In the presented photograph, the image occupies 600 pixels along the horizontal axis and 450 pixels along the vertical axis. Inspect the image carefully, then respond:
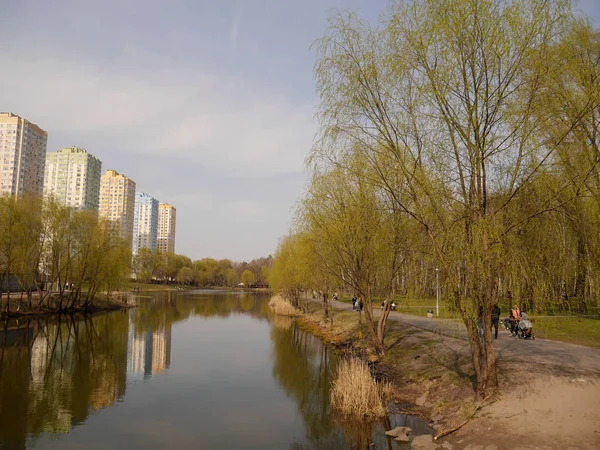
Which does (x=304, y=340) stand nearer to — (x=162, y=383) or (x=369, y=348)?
(x=369, y=348)

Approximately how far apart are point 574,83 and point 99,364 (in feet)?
70.9

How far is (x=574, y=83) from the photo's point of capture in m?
10.7

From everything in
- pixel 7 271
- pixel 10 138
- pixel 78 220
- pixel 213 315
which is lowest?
pixel 213 315

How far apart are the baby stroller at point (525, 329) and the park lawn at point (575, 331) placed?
16.9 inches

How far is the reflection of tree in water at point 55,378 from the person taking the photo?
39.3ft

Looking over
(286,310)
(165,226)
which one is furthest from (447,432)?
(165,226)

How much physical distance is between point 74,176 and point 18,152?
19.7 m

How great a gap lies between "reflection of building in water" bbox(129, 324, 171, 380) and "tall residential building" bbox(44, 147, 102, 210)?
87.3 meters

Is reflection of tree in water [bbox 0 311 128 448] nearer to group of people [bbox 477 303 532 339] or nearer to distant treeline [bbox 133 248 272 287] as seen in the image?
group of people [bbox 477 303 532 339]

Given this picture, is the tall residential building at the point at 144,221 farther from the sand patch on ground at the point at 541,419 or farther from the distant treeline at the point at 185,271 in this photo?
the sand patch on ground at the point at 541,419

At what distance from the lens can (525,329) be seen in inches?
724

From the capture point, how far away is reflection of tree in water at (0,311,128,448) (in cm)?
1198

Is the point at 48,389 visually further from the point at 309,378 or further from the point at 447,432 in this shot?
the point at 447,432

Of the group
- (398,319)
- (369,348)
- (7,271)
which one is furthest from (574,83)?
(7,271)
